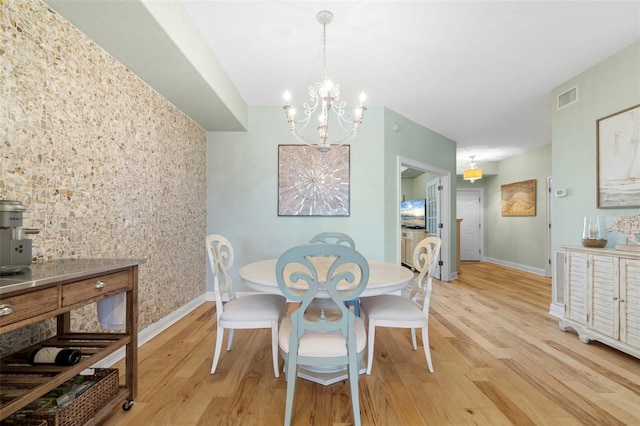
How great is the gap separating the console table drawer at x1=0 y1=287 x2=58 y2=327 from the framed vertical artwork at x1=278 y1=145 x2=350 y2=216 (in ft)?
9.10

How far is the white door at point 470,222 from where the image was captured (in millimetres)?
7691

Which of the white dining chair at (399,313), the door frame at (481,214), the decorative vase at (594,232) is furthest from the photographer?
the door frame at (481,214)

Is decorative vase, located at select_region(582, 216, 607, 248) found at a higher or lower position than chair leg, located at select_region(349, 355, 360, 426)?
higher

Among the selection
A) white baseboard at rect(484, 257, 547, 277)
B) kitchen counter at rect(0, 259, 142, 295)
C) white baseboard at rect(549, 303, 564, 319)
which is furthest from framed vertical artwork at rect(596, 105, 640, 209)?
kitchen counter at rect(0, 259, 142, 295)

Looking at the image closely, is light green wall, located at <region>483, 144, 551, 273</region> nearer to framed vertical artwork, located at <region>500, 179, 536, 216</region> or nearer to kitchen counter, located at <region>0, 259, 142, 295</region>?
framed vertical artwork, located at <region>500, 179, 536, 216</region>

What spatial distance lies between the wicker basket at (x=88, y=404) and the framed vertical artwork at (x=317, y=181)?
2.58m

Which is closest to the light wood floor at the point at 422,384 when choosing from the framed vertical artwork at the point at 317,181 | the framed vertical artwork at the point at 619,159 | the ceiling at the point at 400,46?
the framed vertical artwork at the point at 619,159

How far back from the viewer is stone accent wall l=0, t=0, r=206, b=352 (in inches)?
58.8

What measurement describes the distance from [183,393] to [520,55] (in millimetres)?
3830

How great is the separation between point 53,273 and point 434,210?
5.50 metres

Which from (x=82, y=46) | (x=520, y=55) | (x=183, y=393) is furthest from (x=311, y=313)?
(x=520, y=55)

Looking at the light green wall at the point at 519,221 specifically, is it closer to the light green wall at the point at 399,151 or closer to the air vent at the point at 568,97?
the light green wall at the point at 399,151

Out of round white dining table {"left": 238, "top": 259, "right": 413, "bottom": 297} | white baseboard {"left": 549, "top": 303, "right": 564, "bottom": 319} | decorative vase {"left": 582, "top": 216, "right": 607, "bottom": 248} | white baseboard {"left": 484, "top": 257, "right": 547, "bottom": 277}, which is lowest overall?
white baseboard {"left": 484, "top": 257, "right": 547, "bottom": 277}

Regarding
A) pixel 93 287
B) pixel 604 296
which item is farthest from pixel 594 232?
pixel 93 287
